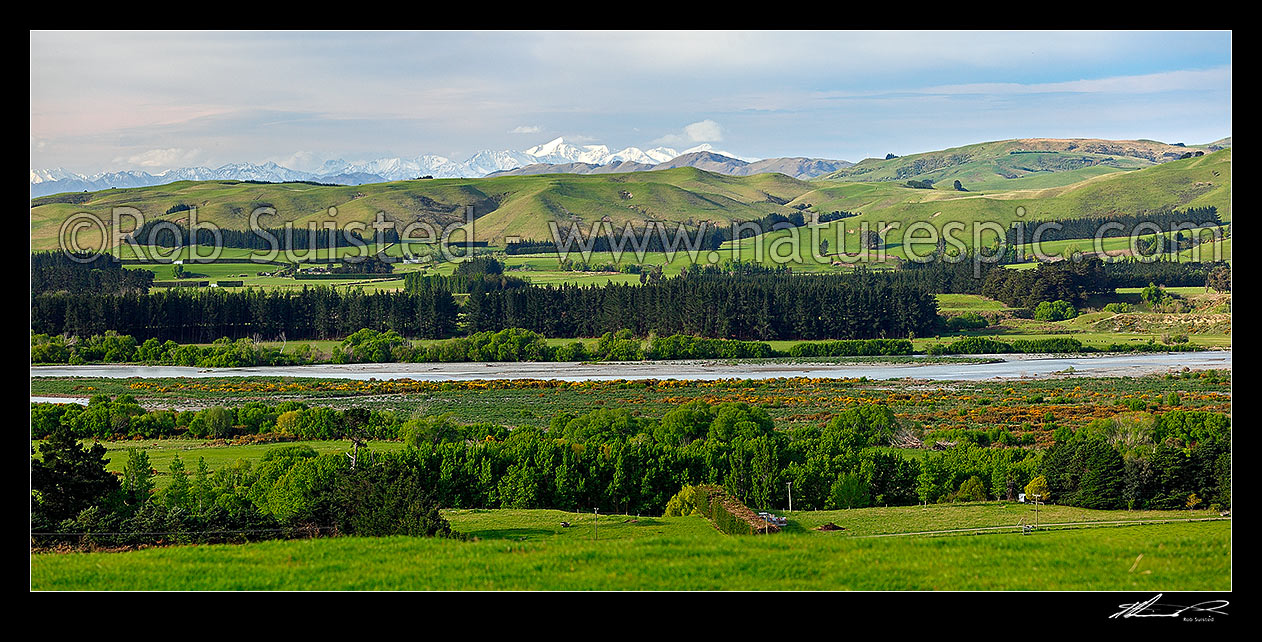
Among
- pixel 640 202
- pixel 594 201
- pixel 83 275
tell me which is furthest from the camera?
pixel 640 202

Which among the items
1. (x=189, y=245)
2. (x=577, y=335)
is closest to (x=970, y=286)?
(x=577, y=335)

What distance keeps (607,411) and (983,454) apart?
9.02 metres

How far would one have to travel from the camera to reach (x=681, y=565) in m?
9.40

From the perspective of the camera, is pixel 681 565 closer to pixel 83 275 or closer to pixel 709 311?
pixel 709 311

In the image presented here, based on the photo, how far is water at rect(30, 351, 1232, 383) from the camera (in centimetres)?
2947

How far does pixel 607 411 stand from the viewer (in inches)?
898

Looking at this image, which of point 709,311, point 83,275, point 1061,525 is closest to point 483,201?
point 709,311

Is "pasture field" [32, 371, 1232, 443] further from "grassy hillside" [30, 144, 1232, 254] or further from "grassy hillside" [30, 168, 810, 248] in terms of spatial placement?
"grassy hillside" [30, 168, 810, 248]

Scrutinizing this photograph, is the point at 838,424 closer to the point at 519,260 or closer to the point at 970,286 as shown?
the point at 970,286
